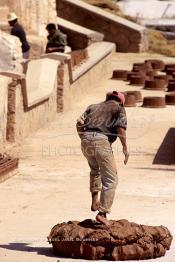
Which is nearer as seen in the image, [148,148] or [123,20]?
[148,148]

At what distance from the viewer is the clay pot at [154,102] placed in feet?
69.4

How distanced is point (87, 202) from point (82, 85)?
11.1 m

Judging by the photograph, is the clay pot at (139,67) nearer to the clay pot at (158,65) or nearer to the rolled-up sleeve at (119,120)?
the clay pot at (158,65)

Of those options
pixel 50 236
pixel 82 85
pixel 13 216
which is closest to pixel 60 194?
pixel 13 216

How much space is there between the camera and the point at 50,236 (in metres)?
9.33

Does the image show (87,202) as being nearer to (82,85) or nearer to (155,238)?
(155,238)

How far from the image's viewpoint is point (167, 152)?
15.9 meters

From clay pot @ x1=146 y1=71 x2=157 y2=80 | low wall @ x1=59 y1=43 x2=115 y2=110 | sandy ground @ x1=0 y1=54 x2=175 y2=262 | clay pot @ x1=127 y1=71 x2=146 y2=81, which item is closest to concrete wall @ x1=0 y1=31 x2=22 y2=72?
sandy ground @ x1=0 y1=54 x2=175 y2=262

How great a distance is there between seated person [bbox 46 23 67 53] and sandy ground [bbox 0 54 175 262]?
2.93 m

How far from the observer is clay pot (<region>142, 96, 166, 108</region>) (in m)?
21.2

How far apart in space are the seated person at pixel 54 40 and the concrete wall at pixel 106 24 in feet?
27.2

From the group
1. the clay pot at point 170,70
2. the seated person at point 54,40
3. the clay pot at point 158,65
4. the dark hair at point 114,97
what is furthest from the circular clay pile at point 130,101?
the dark hair at point 114,97

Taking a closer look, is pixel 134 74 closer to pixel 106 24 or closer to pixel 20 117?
pixel 106 24

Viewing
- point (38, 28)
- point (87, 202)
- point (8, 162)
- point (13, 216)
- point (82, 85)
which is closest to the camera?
point (13, 216)
